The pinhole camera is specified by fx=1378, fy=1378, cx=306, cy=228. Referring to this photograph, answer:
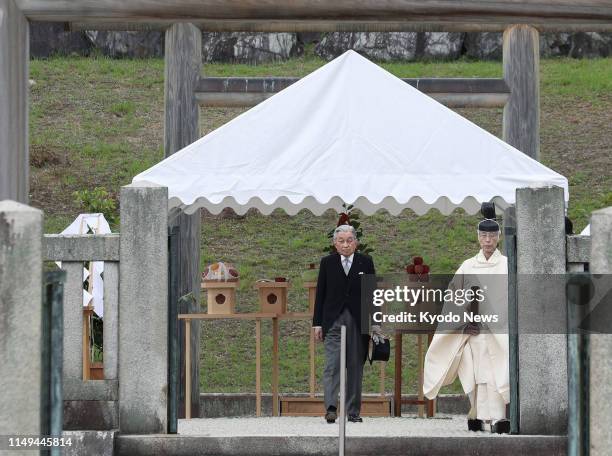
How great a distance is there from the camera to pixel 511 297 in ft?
29.7

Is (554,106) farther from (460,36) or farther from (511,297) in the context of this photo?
(511,297)

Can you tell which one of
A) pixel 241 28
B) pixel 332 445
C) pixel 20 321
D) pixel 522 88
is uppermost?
pixel 241 28

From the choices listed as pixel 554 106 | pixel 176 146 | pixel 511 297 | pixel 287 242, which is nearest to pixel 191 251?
pixel 176 146

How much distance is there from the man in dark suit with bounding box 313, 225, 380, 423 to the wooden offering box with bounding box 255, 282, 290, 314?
0.94 metres

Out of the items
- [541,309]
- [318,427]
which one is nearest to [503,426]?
[541,309]

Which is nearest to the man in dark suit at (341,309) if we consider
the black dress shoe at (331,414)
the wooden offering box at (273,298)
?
the black dress shoe at (331,414)

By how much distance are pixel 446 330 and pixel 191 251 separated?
3.30m

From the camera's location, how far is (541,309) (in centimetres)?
896

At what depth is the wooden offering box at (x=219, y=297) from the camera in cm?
1152

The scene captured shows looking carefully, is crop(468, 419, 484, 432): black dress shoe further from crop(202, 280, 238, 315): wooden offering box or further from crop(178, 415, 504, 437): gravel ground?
crop(202, 280, 238, 315): wooden offering box

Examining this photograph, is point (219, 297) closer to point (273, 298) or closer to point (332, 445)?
point (273, 298)

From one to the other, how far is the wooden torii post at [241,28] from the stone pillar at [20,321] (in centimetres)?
457

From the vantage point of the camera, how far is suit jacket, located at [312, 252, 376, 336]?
1060 cm

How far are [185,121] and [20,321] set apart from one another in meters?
6.49
